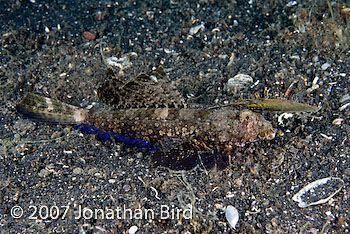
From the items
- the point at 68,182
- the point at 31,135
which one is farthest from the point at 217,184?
the point at 31,135

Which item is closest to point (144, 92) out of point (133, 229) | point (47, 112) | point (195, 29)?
point (47, 112)

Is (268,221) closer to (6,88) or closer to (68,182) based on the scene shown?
(68,182)

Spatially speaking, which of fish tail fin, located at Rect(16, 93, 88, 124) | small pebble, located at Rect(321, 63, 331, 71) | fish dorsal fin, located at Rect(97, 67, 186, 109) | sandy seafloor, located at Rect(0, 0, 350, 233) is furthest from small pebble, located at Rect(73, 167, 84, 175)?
small pebble, located at Rect(321, 63, 331, 71)

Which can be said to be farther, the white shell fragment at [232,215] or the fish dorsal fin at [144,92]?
the fish dorsal fin at [144,92]

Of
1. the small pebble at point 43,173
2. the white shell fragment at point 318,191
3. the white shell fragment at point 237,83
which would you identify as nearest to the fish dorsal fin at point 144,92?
the white shell fragment at point 237,83

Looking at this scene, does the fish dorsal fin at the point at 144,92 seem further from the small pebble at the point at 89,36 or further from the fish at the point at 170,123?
the small pebble at the point at 89,36

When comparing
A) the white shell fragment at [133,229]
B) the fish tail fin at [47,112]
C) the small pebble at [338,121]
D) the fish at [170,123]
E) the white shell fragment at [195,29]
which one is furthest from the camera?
the white shell fragment at [195,29]

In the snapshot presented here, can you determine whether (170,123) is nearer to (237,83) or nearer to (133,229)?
(133,229)
